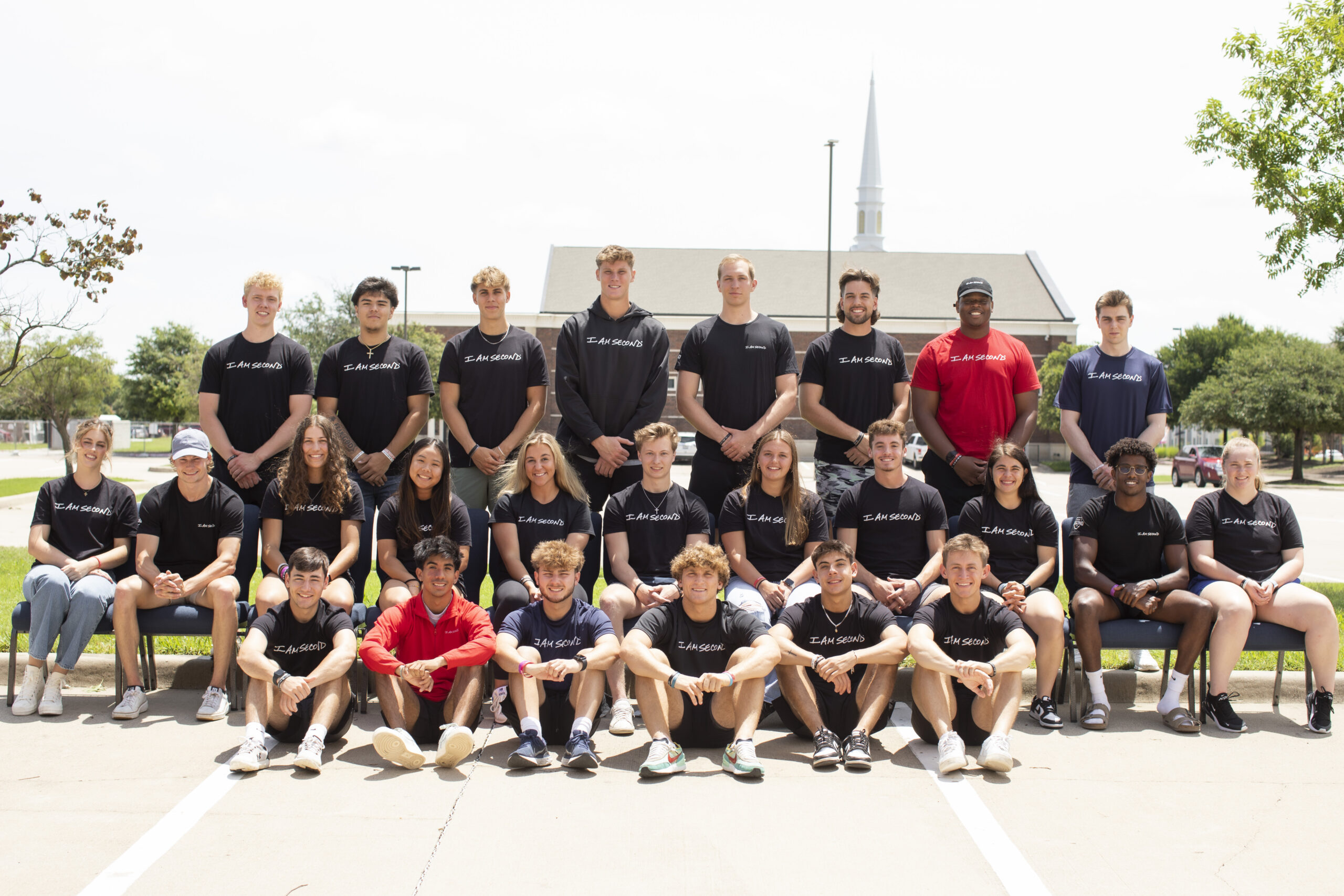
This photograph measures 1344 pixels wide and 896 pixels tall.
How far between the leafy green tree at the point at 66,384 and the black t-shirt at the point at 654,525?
31953mm

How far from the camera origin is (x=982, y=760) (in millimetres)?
4828

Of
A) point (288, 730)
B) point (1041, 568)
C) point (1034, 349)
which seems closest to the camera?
point (288, 730)

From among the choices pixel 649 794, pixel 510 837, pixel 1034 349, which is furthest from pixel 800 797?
pixel 1034 349

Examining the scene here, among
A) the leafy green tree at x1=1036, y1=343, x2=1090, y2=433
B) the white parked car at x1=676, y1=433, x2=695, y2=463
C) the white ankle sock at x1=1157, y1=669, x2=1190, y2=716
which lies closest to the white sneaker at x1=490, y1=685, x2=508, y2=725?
the white ankle sock at x1=1157, y1=669, x2=1190, y2=716

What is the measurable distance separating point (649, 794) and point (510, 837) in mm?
770

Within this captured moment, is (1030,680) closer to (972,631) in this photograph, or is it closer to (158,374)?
(972,631)

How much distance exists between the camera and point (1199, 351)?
58281 mm

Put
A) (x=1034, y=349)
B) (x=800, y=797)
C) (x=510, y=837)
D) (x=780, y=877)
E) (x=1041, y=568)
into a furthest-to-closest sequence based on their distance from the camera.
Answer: (x=1034, y=349) → (x=1041, y=568) → (x=800, y=797) → (x=510, y=837) → (x=780, y=877)

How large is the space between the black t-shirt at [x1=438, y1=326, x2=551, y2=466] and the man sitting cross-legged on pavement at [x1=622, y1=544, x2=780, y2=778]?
2.14 m

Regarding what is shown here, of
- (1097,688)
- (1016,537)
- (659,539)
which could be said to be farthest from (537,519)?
(1097,688)

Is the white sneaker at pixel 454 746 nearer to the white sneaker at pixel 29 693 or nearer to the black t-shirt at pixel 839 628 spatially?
the black t-shirt at pixel 839 628

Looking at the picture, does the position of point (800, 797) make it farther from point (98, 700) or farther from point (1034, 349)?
point (1034, 349)

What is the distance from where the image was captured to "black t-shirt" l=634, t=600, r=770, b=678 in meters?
5.32

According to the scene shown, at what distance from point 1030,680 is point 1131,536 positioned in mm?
1174
